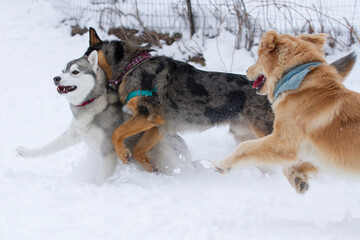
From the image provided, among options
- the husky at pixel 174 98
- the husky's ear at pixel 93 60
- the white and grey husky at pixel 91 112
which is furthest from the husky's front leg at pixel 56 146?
the husky's ear at pixel 93 60

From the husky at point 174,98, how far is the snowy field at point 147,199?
625 mm

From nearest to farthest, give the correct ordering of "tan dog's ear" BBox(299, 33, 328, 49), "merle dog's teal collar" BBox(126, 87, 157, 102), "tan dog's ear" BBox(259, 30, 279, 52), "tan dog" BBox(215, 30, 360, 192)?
"tan dog" BBox(215, 30, 360, 192)
"tan dog's ear" BBox(259, 30, 279, 52)
"tan dog's ear" BBox(299, 33, 328, 49)
"merle dog's teal collar" BBox(126, 87, 157, 102)

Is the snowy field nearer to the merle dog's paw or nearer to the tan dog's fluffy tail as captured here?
the merle dog's paw

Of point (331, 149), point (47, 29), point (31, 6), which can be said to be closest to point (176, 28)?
point (47, 29)

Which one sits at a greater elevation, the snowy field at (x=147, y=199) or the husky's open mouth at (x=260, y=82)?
the husky's open mouth at (x=260, y=82)

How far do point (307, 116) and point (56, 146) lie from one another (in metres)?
3.17

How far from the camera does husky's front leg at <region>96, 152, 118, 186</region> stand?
435 centimetres

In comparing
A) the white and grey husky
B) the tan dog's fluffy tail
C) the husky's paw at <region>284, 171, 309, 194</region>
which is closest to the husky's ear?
the white and grey husky

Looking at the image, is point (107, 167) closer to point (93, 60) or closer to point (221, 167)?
point (93, 60)

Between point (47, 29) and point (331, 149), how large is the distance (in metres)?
8.26

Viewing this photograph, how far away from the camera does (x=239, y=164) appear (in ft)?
10.5

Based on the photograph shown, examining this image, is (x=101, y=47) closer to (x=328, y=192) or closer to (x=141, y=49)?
(x=141, y=49)

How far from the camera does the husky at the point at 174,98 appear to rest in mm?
4340

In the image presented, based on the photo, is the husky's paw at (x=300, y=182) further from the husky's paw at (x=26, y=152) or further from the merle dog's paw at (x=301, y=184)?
the husky's paw at (x=26, y=152)
